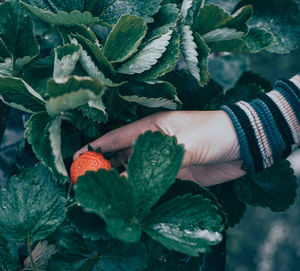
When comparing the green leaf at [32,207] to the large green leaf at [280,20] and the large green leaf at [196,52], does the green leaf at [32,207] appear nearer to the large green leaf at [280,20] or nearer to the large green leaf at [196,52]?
the large green leaf at [196,52]

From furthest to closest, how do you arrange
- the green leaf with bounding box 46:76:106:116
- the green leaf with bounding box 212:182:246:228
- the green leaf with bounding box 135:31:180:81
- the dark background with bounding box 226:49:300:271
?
1. the dark background with bounding box 226:49:300:271
2. the green leaf with bounding box 212:182:246:228
3. the green leaf with bounding box 135:31:180:81
4. the green leaf with bounding box 46:76:106:116

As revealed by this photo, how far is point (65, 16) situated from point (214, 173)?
0.42 metres

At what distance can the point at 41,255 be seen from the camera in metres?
0.49

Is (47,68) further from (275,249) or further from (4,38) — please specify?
(275,249)

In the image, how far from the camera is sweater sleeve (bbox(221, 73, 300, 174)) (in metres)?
0.56

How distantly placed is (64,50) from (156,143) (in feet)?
0.49

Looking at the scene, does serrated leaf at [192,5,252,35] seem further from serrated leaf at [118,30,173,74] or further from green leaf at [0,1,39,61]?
green leaf at [0,1,39,61]

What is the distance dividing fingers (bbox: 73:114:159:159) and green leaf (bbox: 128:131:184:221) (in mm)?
141

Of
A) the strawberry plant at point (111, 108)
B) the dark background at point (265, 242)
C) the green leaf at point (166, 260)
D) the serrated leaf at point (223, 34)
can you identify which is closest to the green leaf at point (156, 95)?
the strawberry plant at point (111, 108)

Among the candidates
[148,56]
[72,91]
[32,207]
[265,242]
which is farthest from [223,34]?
[265,242]

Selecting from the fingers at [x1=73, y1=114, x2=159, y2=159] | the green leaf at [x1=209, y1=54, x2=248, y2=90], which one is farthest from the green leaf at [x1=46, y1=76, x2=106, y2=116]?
the green leaf at [x1=209, y1=54, x2=248, y2=90]

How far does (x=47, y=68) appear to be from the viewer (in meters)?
0.47

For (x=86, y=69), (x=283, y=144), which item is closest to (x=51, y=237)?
(x=86, y=69)

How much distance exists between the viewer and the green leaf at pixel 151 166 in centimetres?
37
